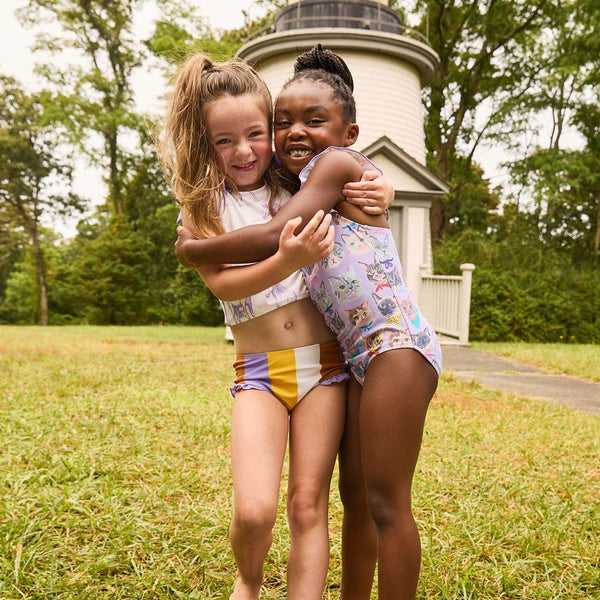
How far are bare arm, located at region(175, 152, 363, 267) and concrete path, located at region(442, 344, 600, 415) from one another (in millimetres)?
5101

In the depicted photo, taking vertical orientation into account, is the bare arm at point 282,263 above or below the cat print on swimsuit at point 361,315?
above

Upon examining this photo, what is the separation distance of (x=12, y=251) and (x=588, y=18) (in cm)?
3382

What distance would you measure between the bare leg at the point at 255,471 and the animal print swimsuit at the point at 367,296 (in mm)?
319

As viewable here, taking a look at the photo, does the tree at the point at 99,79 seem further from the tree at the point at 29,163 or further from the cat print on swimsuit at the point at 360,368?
the cat print on swimsuit at the point at 360,368

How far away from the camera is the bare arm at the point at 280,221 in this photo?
1.79 metres

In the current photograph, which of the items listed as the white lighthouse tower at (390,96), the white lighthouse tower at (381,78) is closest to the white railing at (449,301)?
the white lighthouse tower at (390,96)

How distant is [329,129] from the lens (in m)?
1.97

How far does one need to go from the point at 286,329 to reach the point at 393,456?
1.78 feet

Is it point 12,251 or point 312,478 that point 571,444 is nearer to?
point 312,478

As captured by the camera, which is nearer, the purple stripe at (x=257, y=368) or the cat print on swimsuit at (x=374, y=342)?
the cat print on swimsuit at (x=374, y=342)

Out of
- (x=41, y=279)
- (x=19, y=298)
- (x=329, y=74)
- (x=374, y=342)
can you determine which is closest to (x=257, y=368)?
(x=374, y=342)

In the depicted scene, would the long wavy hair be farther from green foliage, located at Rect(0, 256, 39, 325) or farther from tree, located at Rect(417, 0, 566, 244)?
green foliage, located at Rect(0, 256, 39, 325)

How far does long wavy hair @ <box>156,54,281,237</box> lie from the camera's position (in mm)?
2043

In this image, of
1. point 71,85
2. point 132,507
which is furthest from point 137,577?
point 71,85
